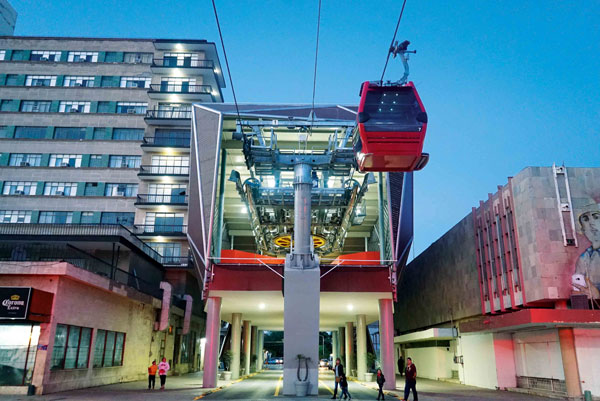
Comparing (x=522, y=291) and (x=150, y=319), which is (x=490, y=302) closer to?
(x=522, y=291)

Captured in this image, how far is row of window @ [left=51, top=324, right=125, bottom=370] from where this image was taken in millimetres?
21062

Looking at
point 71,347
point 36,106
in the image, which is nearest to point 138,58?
point 36,106

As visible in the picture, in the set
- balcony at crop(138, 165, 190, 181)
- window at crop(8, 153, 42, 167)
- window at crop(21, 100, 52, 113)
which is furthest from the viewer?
window at crop(21, 100, 52, 113)

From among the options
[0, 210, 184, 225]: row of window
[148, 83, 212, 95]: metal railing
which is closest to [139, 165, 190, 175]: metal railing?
[0, 210, 184, 225]: row of window

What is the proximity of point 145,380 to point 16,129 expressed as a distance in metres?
34.6

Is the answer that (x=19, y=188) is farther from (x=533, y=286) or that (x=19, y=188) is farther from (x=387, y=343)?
(x=533, y=286)

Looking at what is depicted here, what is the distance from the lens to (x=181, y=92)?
5316 cm

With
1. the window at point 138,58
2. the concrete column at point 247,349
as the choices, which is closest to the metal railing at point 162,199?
the concrete column at point 247,349

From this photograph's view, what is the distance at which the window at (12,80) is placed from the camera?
53.2m

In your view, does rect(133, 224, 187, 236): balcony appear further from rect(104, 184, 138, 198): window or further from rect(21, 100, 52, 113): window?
rect(21, 100, 52, 113): window

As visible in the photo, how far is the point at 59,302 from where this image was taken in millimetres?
20703

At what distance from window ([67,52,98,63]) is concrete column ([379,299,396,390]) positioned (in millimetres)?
46142

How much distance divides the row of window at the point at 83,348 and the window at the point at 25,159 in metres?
30.6

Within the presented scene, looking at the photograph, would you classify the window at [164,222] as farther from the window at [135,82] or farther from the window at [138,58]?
the window at [138,58]
